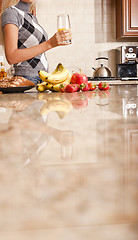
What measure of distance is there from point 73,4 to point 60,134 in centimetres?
329

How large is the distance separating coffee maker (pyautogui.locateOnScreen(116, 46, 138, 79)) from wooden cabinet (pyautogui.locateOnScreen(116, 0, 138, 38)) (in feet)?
0.58

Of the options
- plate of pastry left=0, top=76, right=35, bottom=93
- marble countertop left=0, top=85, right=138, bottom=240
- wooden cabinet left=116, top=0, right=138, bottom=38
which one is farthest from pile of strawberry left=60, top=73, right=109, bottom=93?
wooden cabinet left=116, top=0, right=138, bottom=38

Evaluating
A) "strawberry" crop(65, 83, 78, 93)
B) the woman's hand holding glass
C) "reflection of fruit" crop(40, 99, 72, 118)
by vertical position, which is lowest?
"reflection of fruit" crop(40, 99, 72, 118)

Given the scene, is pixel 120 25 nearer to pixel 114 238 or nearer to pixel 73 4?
pixel 73 4

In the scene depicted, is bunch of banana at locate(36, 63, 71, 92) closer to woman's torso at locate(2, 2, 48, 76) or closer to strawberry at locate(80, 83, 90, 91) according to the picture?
strawberry at locate(80, 83, 90, 91)

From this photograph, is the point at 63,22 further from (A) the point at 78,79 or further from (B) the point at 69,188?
(B) the point at 69,188

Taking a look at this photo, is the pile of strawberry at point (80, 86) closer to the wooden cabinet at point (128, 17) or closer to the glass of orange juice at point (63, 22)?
the glass of orange juice at point (63, 22)

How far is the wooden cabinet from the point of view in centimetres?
303

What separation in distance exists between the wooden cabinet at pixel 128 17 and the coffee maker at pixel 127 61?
0.58 feet

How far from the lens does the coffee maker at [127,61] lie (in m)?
3.19

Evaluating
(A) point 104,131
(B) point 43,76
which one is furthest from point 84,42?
(A) point 104,131

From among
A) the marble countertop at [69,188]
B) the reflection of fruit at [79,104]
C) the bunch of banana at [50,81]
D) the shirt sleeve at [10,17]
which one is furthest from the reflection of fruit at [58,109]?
the shirt sleeve at [10,17]

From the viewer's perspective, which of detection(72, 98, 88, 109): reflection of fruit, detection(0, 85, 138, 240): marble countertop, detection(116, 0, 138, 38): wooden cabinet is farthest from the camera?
detection(116, 0, 138, 38): wooden cabinet

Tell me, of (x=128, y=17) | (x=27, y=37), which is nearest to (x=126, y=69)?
(x=128, y=17)
